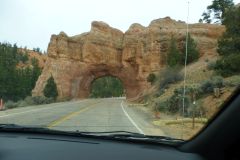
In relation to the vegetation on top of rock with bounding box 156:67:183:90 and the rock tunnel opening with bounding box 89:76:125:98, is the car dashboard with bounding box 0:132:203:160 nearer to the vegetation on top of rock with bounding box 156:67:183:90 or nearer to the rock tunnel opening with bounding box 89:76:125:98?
the vegetation on top of rock with bounding box 156:67:183:90

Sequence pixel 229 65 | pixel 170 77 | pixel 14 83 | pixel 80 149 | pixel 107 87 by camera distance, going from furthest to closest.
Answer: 1. pixel 107 87
2. pixel 14 83
3. pixel 170 77
4. pixel 229 65
5. pixel 80 149

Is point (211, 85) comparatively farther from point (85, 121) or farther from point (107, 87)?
point (107, 87)

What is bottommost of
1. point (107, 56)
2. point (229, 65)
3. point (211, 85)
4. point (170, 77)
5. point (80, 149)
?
point (80, 149)

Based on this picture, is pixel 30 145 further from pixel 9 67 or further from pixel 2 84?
pixel 9 67

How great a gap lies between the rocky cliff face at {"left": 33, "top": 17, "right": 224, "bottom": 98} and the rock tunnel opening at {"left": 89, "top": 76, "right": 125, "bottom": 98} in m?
51.6

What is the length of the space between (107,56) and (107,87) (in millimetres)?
60759

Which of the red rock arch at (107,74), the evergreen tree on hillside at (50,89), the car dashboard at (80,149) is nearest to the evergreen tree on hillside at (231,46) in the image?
the car dashboard at (80,149)

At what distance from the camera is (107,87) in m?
159

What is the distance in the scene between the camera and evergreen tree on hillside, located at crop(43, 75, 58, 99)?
288 ft

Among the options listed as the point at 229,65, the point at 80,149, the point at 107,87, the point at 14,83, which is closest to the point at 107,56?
the point at 14,83

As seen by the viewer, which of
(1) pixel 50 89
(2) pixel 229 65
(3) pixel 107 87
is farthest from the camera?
(3) pixel 107 87

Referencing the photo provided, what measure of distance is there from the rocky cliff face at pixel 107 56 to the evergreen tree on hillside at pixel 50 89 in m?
4.93

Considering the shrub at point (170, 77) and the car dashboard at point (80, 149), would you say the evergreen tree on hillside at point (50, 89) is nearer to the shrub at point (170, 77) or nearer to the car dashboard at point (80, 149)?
the shrub at point (170, 77)

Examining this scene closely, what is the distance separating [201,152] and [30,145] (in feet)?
2.87
